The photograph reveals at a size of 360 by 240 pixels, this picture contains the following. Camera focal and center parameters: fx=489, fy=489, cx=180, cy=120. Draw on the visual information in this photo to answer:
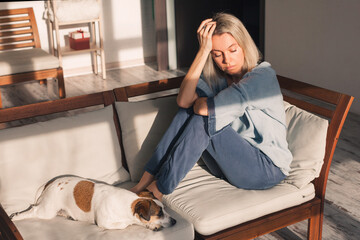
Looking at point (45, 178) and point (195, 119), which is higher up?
point (195, 119)

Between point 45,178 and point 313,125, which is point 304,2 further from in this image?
point 45,178

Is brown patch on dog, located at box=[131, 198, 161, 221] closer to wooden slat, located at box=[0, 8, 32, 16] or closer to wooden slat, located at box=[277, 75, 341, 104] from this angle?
wooden slat, located at box=[277, 75, 341, 104]

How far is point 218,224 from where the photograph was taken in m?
1.84

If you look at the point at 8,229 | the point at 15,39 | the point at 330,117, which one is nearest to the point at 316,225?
the point at 330,117

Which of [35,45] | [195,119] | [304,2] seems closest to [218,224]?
[195,119]

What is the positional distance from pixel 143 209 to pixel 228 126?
0.49m

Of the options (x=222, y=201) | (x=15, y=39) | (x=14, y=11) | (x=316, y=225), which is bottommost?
(x=316, y=225)

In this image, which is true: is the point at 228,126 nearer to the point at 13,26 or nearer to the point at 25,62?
the point at 25,62

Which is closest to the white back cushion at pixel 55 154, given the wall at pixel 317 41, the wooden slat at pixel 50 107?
the wooden slat at pixel 50 107

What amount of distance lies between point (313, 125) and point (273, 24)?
2.85m

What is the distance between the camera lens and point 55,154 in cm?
207

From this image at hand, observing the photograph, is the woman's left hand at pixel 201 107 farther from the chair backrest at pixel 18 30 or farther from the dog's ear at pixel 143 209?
the chair backrest at pixel 18 30

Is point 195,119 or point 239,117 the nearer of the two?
point 195,119

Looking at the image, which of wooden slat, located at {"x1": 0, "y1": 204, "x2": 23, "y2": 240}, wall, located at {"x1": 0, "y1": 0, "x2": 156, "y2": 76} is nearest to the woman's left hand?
wooden slat, located at {"x1": 0, "y1": 204, "x2": 23, "y2": 240}
